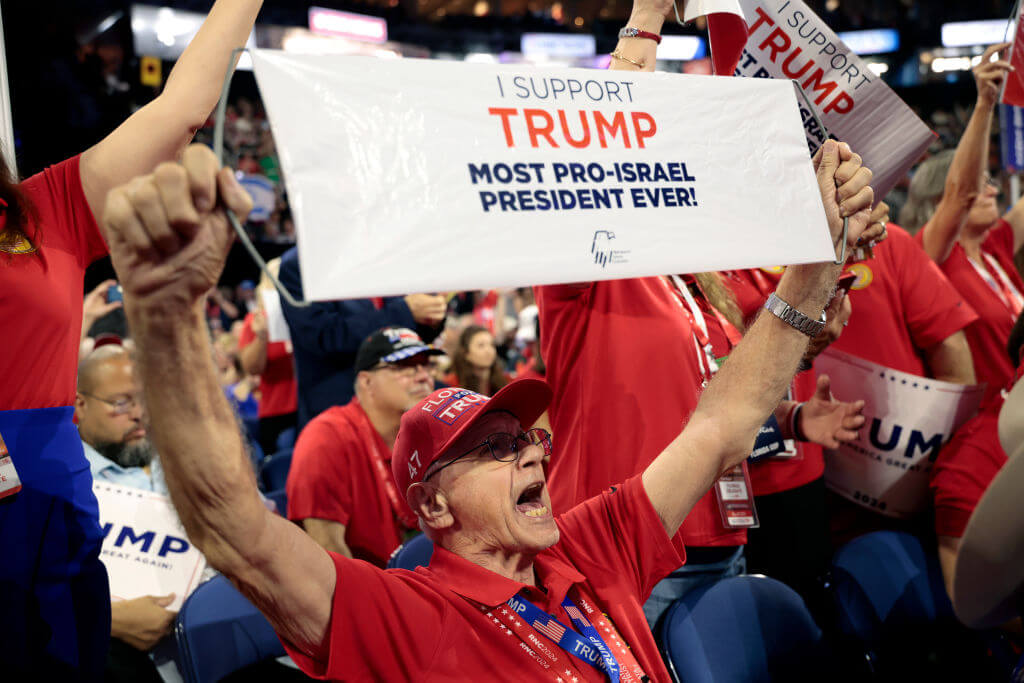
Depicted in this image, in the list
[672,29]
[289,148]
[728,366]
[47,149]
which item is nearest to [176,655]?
[728,366]

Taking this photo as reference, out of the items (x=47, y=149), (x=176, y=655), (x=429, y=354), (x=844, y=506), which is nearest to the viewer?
(x=176, y=655)

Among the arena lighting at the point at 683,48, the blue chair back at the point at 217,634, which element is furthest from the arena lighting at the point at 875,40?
the blue chair back at the point at 217,634

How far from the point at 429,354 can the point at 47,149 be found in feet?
17.6

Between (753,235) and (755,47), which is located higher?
(755,47)

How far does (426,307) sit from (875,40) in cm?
2301

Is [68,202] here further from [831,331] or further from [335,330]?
[335,330]

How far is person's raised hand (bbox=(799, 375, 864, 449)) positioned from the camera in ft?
7.86

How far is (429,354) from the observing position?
12.5 ft

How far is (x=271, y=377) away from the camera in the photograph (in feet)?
17.6

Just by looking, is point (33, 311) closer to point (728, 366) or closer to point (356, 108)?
point (356, 108)

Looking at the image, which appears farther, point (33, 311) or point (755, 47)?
point (755, 47)

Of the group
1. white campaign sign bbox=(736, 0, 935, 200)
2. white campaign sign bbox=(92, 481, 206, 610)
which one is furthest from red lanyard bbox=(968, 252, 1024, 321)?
white campaign sign bbox=(92, 481, 206, 610)

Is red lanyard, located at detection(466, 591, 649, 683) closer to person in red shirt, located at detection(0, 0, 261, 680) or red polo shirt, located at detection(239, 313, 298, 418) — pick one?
person in red shirt, located at detection(0, 0, 261, 680)

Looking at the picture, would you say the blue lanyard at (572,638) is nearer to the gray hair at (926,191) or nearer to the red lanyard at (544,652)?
the red lanyard at (544,652)
